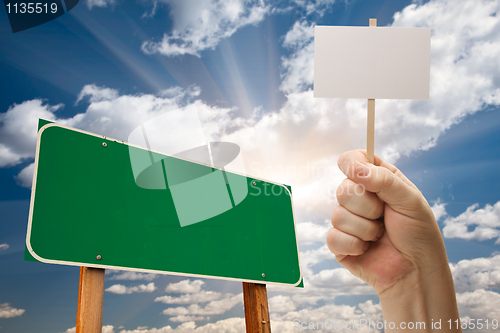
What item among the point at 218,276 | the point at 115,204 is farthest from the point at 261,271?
the point at 115,204

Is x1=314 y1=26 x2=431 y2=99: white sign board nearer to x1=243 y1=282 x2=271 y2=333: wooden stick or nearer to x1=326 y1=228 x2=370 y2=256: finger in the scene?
x1=326 y1=228 x2=370 y2=256: finger

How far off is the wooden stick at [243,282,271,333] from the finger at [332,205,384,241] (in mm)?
1043

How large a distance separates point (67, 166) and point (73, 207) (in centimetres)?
22

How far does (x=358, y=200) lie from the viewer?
151 centimetres

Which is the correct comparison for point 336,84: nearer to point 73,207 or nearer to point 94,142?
point 94,142

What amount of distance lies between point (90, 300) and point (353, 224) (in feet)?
4.31

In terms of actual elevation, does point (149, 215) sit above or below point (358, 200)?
above

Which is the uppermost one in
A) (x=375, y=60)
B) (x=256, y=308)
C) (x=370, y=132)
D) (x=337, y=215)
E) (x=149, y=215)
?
(x=375, y=60)

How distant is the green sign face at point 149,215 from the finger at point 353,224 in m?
0.93

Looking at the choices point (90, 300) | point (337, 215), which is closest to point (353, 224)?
point (337, 215)

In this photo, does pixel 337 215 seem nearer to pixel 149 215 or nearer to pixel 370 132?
pixel 370 132

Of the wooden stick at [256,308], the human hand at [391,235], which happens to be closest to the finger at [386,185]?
the human hand at [391,235]

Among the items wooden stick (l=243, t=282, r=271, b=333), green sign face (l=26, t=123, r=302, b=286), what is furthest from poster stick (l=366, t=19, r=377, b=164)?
wooden stick (l=243, t=282, r=271, b=333)

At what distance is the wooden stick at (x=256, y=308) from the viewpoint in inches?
88.8
